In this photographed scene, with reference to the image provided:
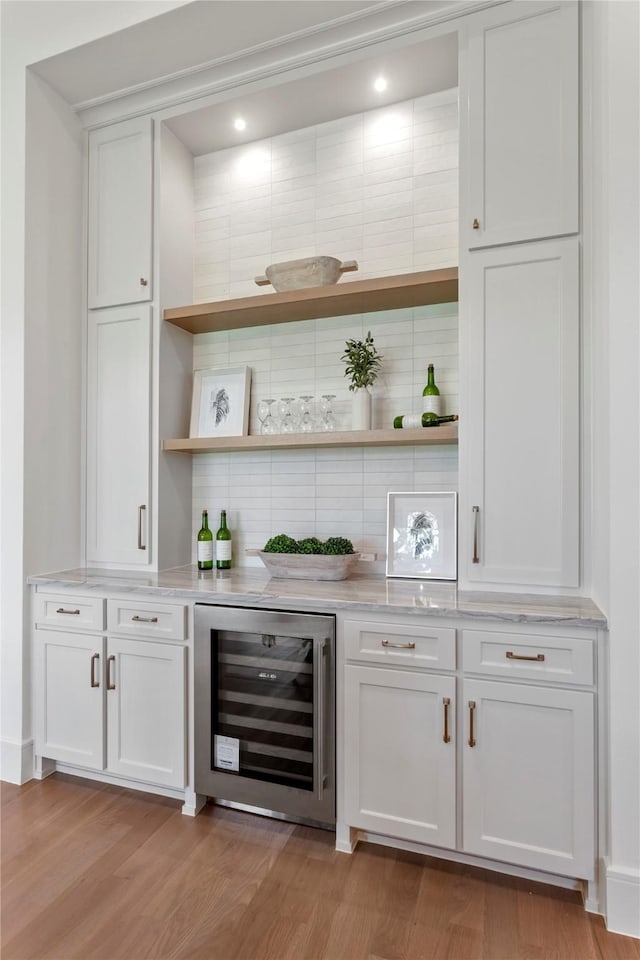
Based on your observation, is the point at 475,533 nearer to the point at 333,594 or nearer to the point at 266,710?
the point at 333,594

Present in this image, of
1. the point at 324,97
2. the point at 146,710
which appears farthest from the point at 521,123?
the point at 146,710

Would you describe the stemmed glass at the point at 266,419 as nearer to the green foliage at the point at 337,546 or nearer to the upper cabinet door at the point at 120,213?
the green foliage at the point at 337,546

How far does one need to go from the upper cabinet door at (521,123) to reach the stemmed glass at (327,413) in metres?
0.91

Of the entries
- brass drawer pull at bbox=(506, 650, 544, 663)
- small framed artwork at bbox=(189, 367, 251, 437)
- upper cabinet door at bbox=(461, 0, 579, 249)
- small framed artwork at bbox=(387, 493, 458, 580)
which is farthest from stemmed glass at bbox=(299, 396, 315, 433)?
brass drawer pull at bbox=(506, 650, 544, 663)

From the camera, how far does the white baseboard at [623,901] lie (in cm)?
164

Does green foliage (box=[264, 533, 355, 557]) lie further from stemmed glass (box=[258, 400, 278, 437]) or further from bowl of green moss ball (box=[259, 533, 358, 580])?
stemmed glass (box=[258, 400, 278, 437])

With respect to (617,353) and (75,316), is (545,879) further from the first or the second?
(75,316)

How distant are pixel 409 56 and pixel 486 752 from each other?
2741 mm

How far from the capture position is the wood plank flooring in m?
1.60

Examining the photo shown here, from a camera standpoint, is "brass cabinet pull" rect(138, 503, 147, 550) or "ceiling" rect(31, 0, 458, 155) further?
"brass cabinet pull" rect(138, 503, 147, 550)

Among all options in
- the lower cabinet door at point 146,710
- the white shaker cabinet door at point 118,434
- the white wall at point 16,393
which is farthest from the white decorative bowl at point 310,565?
the white wall at point 16,393

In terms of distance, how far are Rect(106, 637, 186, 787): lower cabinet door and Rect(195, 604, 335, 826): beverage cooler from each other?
0.10 metres

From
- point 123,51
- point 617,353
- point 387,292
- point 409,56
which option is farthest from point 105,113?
point 617,353

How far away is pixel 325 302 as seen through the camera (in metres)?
2.56
